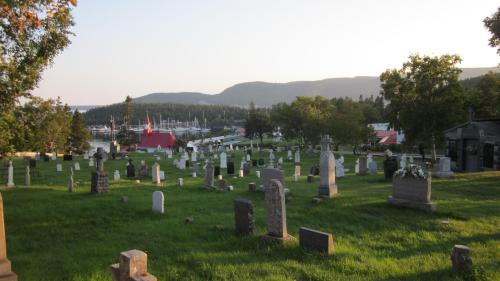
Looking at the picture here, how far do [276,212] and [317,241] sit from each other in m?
1.33

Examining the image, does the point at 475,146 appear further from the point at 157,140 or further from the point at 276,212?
the point at 157,140

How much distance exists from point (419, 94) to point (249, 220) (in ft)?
108

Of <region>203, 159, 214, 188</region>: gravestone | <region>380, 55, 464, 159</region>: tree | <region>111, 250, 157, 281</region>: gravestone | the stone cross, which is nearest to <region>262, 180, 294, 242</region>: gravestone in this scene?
the stone cross

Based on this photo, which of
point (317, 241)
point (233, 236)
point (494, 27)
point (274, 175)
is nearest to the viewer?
point (317, 241)

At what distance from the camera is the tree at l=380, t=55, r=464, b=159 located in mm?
36219

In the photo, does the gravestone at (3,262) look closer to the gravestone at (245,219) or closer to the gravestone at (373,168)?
the gravestone at (245,219)

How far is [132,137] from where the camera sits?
84.7 metres

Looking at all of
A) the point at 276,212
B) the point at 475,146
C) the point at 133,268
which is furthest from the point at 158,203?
the point at 475,146

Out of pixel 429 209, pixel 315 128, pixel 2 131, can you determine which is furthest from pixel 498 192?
pixel 315 128

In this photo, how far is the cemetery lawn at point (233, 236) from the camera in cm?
766

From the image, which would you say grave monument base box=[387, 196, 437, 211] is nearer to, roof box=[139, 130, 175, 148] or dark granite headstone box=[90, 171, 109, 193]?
dark granite headstone box=[90, 171, 109, 193]

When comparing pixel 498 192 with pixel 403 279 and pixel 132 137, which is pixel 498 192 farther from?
pixel 132 137

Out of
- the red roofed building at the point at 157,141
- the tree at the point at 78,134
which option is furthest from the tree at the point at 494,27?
the tree at the point at 78,134

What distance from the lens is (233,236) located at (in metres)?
9.90
